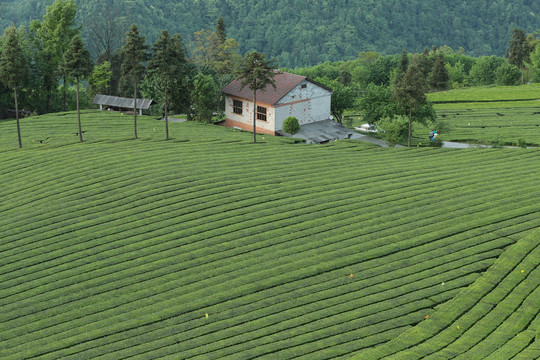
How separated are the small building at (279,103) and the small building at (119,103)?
1470 centimetres

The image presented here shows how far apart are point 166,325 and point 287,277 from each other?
9.65 meters

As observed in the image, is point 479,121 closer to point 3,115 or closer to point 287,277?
point 287,277

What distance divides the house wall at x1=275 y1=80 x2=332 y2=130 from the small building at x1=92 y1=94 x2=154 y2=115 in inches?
984

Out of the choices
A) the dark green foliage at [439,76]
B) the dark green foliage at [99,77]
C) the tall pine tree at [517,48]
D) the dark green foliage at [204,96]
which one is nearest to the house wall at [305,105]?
the dark green foliage at [204,96]

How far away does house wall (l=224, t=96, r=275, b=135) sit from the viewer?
85.3m

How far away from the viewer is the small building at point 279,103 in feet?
279

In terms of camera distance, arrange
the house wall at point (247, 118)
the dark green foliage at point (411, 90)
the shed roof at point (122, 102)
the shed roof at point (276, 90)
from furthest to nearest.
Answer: the shed roof at point (122, 102) → the house wall at point (247, 118) → the shed roof at point (276, 90) → the dark green foliage at point (411, 90)

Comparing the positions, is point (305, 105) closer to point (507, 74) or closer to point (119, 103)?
point (119, 103)

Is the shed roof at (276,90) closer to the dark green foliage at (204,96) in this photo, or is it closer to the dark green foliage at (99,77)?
the dark green foliage at (204,96)

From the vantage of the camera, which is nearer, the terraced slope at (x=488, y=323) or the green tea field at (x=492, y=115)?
the terraced slope at (x=488, y=323)

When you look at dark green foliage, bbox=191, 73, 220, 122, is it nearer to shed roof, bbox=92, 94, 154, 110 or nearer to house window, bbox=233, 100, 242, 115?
house window, bbox=233, 100, 242, 115

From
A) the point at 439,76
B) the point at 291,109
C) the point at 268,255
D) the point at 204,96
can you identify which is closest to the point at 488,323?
the point at 268,255

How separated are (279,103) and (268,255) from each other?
1555 inches

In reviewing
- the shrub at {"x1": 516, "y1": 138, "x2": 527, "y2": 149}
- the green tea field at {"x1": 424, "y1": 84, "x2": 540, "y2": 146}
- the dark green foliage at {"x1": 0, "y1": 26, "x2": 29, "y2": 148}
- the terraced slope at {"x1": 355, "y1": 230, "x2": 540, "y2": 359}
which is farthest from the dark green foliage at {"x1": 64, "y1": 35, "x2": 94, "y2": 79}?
the shrub at {"x1": 516, "y1": 138, "x2": 527, "y2": 149}
